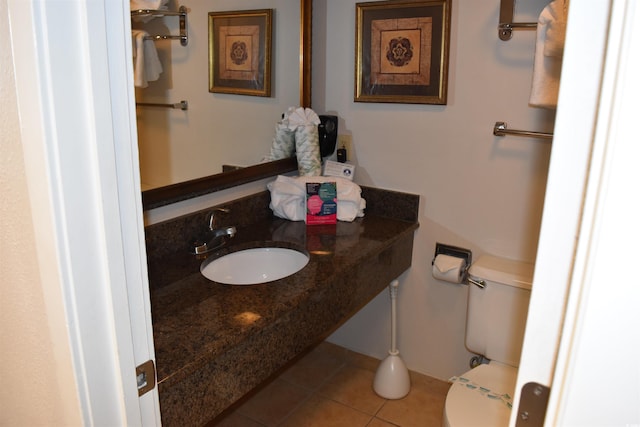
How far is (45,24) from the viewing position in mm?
593

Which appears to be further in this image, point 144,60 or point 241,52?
point 241,52

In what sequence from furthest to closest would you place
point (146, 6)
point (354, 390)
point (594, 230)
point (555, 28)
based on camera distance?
point (354, 390) → point (146, 6) → point (555, 28) → point (594, 230)

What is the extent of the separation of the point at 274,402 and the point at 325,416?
25 centimetres

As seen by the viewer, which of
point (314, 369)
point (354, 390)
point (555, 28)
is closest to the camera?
point (555, 28)

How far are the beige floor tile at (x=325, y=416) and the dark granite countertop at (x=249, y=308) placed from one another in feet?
1.94

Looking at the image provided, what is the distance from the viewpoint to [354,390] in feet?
7.68

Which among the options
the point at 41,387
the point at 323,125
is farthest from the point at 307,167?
the point at 41,387

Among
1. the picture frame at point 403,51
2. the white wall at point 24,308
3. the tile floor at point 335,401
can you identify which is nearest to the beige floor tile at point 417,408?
the tile floor at point 335,401

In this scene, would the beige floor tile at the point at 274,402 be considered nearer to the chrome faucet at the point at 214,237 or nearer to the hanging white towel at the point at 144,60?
the chrome faucet at the point at 214,237

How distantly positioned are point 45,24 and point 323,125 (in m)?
1.74

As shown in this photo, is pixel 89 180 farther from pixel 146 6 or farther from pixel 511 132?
pixel 511 132

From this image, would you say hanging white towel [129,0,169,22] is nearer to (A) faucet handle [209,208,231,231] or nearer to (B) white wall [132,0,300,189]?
(B) white wall [132,0,300,189]

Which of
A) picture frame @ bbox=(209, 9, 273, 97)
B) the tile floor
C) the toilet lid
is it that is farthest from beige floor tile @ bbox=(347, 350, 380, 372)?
picture frame @ bbox=(209, 9, 273, 97)

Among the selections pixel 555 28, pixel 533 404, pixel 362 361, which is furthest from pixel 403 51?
pixel 533 404
